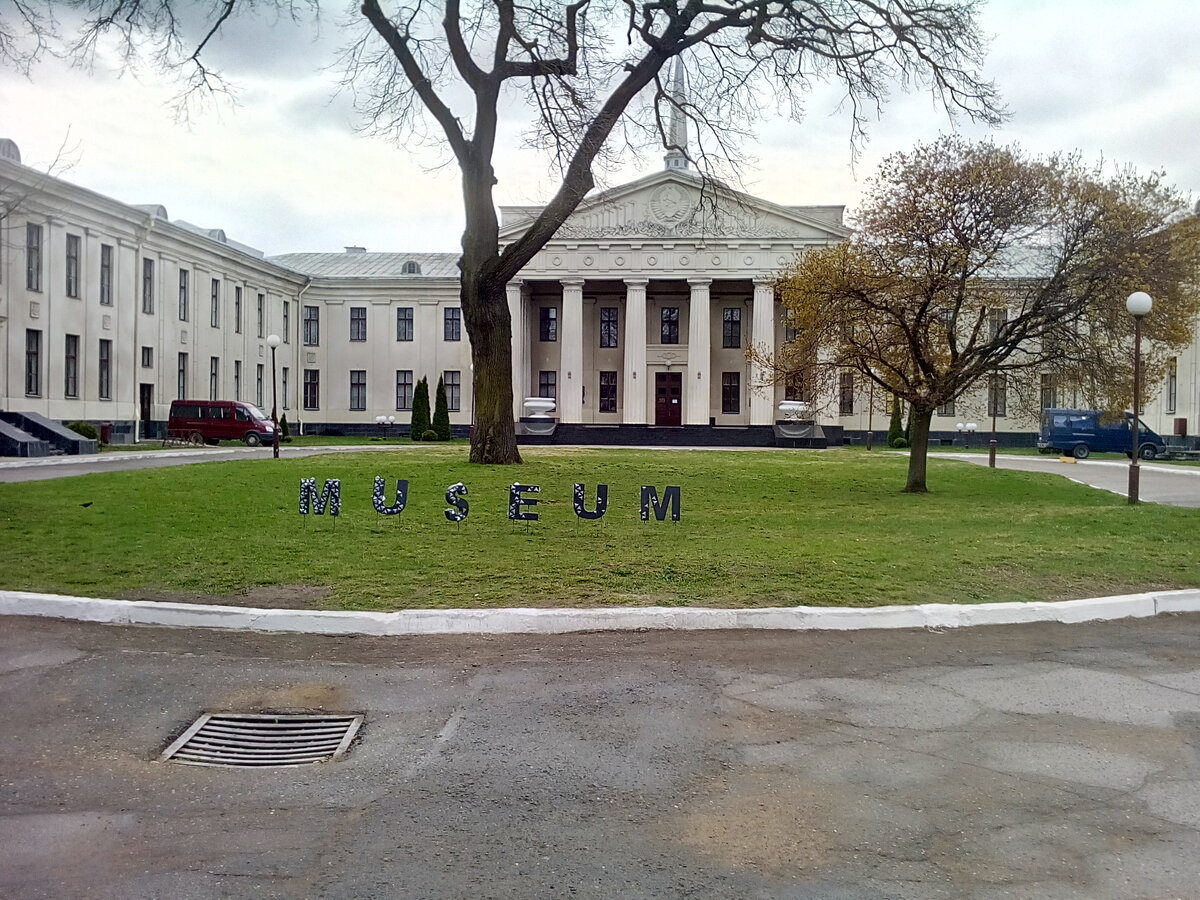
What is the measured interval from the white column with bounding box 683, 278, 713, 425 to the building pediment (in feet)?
10.5

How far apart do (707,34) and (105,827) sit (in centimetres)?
2141

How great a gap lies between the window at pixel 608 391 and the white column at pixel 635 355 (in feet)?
19.0

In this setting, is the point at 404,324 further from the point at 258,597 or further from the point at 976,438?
the point at 258,597

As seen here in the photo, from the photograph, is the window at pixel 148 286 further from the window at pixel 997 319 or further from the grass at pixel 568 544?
the window at pixel 997 319

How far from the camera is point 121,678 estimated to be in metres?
6.51

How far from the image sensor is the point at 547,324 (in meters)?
62.3

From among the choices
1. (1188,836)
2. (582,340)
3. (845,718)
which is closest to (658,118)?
(845,718)

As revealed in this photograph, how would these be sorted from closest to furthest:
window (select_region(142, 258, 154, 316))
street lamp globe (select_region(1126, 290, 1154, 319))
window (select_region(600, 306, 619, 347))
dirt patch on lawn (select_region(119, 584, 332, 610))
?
dirt patch on lawn (select_region(119, 584, 332, 610)) < street lamp globe (select_region(1126, 290, 1154, 319)) < window (select_region(142, 258, 154, 316)) < window (select_region(600, 306, 619, 347))

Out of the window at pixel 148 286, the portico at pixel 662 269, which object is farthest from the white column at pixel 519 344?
the window at pixel 148 286

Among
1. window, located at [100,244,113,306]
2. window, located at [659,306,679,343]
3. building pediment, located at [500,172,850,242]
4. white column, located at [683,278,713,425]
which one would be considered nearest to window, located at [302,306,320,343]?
building pediment, located at [500,172,850,242]

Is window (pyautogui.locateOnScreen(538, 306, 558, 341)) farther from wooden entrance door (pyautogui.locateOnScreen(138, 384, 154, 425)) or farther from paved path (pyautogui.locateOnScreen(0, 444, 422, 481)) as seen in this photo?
paved path (pyautogui.locateOnScreen(0, 444, 422, 481))

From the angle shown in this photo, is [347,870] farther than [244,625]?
No

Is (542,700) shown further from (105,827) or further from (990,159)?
(990,159)

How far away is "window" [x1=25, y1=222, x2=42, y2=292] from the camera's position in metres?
35.5
